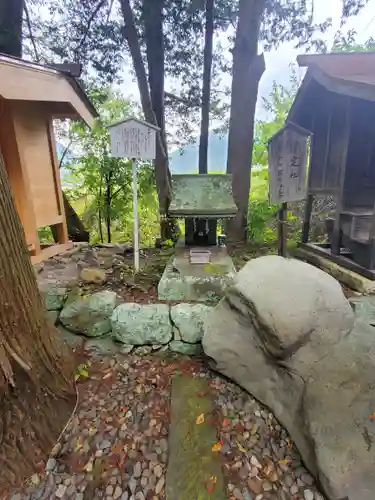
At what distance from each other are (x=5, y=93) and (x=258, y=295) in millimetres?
3093

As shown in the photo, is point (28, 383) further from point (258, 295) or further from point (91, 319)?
point (258, 295)

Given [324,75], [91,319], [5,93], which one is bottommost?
[91,319]

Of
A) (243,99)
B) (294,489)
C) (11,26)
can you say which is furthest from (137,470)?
(11,26)

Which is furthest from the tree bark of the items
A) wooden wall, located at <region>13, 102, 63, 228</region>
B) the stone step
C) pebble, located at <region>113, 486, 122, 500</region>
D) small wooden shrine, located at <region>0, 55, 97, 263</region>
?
pebble, located at <region>113, 486, 122, 500</region>

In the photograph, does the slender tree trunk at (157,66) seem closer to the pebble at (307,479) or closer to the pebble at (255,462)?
the pebble at (255,462)

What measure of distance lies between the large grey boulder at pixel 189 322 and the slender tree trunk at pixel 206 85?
14.0 ft

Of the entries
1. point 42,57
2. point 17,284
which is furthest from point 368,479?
point 42,57

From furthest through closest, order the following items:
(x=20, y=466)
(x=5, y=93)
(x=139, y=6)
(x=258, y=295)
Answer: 1. (x=139, y=6)
2. (x=5, y=93)
3. (x=258, y=295)
4. (x=20, y=466)

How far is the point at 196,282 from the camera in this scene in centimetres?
374

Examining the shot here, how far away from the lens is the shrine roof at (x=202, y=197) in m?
4.22

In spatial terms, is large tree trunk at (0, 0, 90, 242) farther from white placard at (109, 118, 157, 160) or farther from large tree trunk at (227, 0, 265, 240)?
large tree trunk at (227, 0, 265, 240)

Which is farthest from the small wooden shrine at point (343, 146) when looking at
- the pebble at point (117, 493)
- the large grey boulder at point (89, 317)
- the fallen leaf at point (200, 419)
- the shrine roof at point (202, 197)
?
the pebble at point (117, 493)

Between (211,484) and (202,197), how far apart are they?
11.0ft

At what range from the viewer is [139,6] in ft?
19.2
